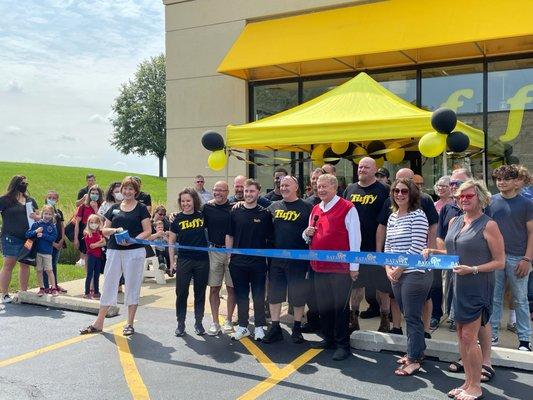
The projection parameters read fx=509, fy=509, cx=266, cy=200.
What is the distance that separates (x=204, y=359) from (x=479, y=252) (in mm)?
2897

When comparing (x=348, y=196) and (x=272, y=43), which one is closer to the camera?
(x=348, y=196)

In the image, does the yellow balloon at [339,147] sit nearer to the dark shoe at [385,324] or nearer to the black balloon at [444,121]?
the black balloon at [444,121]

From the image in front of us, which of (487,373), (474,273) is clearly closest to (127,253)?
(474,273)

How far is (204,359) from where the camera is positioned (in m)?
5.23

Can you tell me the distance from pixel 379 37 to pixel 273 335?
626 centimetres

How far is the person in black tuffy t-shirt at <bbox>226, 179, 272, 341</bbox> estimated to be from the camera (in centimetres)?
578

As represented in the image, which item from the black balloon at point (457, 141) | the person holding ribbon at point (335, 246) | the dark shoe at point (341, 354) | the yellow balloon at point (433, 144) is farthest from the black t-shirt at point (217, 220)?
the black balloon at point (457, 141)

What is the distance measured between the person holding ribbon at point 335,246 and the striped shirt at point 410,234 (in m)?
0.47

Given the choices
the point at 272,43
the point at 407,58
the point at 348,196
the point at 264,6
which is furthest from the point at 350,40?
the point at 348,196

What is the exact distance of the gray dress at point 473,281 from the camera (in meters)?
3.99

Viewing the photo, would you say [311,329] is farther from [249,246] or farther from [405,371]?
[405,371]

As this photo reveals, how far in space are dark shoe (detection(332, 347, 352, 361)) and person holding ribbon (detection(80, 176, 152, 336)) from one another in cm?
253

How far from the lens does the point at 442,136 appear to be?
6430 mm

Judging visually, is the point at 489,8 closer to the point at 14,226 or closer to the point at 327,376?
the point at 327,376
